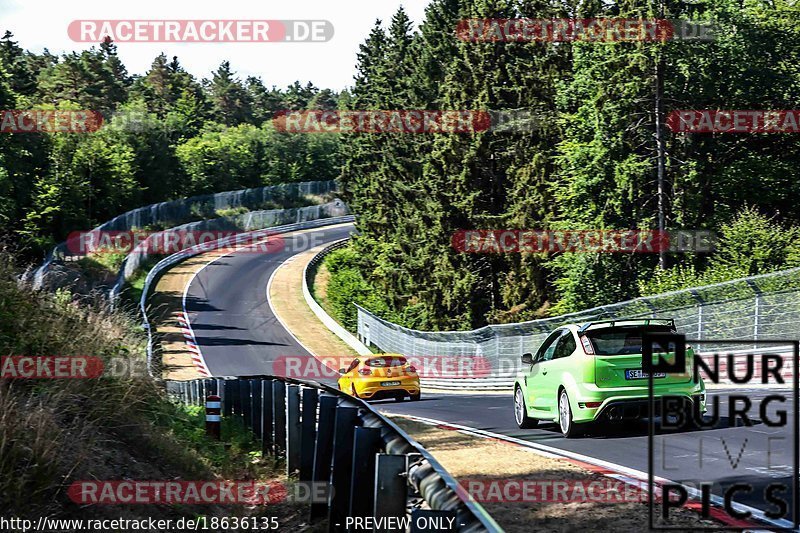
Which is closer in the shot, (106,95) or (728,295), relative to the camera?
(728,295)

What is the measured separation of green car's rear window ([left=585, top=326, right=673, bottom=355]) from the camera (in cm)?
1359

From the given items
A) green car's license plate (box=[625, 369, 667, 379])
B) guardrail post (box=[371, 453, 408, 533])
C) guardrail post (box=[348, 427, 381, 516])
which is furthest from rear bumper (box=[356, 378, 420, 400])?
guardrail post (box=[371, 453, 408, 533])

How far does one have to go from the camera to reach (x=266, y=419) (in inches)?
499

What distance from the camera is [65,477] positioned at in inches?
274

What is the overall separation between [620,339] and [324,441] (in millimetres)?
6165

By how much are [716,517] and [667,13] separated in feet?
122

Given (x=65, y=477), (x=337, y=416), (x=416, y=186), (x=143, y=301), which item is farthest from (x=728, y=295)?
(x=143, y=301)

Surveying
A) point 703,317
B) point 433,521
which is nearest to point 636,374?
point 433,521

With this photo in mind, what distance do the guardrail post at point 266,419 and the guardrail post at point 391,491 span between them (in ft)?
20.5

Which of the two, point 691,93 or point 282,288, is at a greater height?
point 691,93

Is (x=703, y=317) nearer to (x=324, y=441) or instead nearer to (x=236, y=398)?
(x=236, y=398)

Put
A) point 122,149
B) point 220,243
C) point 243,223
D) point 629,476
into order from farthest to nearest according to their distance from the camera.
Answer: point 243,223
point 220,243
point 122,149
point 629,476

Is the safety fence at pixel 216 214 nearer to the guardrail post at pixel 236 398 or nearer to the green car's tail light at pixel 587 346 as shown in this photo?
the guardrail post at pixel 236 398

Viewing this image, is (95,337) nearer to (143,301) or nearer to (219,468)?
(219,468)
